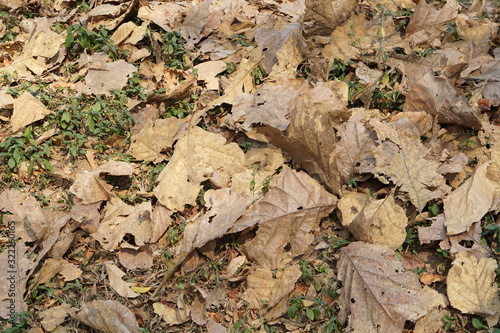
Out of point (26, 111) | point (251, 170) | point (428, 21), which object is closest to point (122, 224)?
point (251, 170)

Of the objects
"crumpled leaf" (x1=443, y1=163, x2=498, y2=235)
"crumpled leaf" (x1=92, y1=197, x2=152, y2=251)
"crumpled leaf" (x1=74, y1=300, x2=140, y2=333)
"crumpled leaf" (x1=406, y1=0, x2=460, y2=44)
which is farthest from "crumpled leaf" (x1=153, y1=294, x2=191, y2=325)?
"crumpled leaf" (x1=406, y1=0, x2=460, y2=44)

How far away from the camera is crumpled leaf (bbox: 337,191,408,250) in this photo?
2.88 meters

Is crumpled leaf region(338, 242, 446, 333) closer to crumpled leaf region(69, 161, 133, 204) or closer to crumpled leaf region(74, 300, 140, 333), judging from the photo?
crumpled leaf region(74, 300, 140, 333)

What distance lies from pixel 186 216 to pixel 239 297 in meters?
0.62

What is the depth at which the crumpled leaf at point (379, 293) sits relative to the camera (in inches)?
103

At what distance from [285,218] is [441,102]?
52.5 inches

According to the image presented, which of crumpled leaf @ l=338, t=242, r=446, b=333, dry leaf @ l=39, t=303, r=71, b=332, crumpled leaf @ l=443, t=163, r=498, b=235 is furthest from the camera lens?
crumpled leaf @ l=443, t=163, r=498, b=235

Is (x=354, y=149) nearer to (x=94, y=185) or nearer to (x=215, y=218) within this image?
(x=215, y=218)

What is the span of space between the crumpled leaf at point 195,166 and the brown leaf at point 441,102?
1216 mm

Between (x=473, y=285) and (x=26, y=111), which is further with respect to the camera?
(x=26, y=111)

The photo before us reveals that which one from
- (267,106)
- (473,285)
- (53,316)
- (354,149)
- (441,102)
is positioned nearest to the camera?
(473,285)

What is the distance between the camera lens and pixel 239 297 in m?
2.87

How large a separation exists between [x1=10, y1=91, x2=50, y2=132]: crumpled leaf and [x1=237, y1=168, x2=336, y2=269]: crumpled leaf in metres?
1.68

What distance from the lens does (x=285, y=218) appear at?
2959mm
